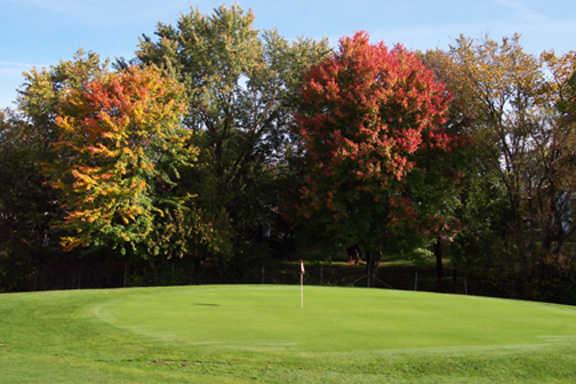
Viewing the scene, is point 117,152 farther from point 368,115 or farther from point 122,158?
point 368,115

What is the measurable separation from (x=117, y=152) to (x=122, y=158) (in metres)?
0.66

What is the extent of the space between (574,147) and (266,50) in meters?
20.3

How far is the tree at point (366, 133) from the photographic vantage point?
30172 millimetres

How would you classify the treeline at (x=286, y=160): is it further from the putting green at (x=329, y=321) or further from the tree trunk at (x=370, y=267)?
the putting green at (x=329, y=321)

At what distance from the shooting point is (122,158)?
2952 cm

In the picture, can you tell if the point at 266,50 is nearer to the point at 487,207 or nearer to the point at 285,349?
the point at 487,207

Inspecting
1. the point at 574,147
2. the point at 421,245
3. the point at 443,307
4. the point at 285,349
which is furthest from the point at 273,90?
the point at 285,349

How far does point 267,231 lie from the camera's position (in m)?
46.2

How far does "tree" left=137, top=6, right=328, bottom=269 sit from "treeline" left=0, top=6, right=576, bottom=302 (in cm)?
11

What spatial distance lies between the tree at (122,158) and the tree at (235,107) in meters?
3.23

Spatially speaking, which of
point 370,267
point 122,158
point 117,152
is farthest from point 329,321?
point 370,267

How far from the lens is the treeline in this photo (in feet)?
99.9

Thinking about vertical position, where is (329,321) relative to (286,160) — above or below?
below

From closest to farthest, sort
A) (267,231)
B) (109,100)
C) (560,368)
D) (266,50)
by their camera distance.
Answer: (560,368)
(109,100)
(266,50)
(267,231)
